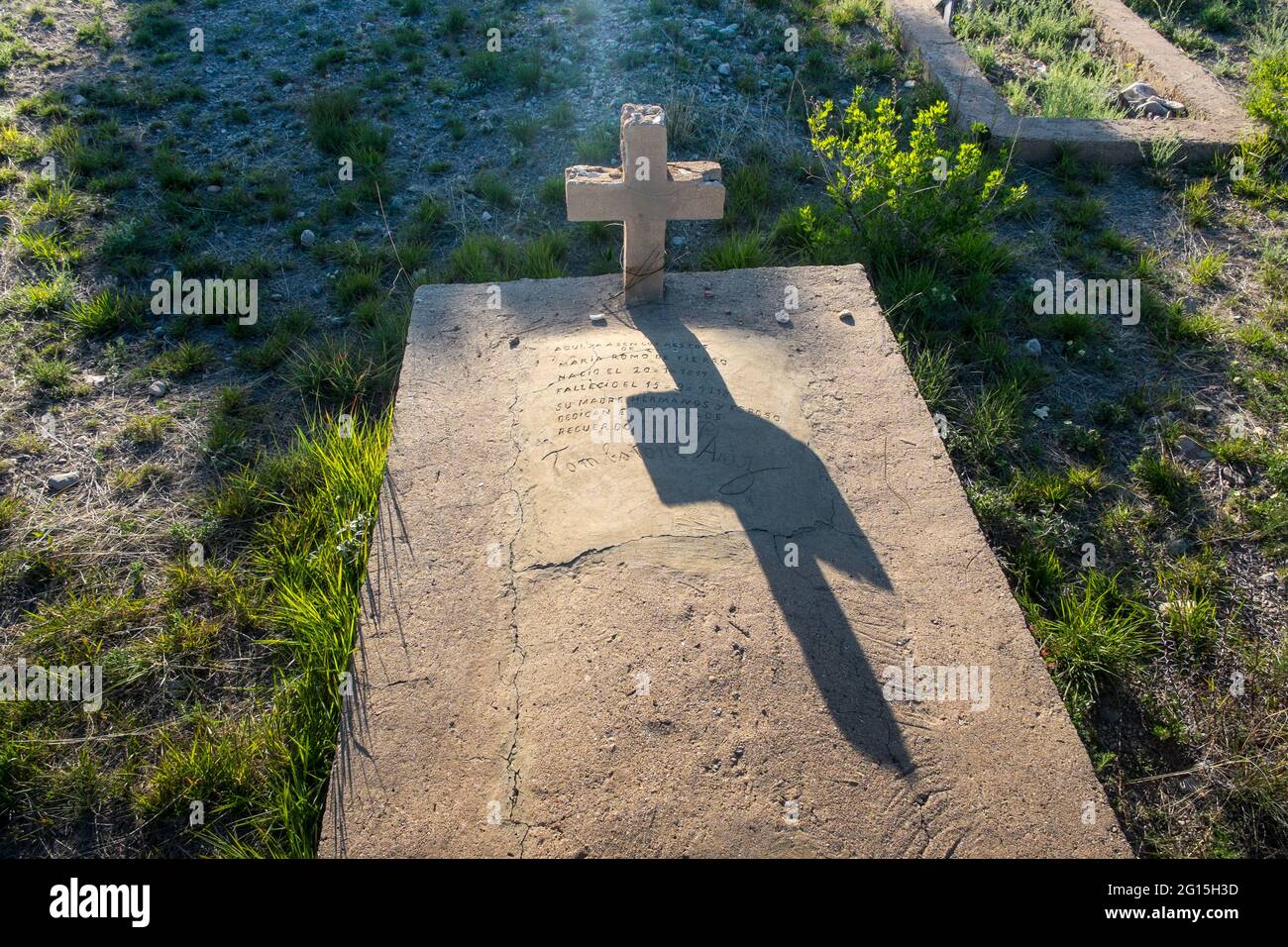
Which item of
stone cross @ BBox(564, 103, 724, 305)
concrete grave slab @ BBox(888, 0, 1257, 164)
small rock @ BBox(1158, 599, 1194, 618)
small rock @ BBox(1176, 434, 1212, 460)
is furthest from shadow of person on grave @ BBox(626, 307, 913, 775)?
concrete grave slab @ BBox(888, 0, 1257, 164)

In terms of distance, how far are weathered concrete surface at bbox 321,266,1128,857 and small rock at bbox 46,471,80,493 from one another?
1646 mm

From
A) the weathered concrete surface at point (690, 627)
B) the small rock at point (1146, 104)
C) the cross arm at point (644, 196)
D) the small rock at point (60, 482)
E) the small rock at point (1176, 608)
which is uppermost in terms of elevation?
the small rock at point (1146, 104)

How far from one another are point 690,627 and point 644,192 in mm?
2011

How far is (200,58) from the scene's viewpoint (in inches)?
265

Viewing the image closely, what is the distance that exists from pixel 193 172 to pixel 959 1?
20.3 ft

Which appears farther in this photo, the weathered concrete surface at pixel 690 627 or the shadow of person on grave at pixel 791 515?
the shadow of person on grave at pixel 791 515

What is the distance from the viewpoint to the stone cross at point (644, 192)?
3.74 m

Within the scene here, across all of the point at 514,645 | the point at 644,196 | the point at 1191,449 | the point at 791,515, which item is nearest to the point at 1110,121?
the point at 1191,449

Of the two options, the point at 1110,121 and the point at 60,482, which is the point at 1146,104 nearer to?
the point at 1110,121

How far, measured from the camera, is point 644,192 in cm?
384

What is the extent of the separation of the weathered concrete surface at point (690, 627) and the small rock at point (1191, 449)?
1.40m

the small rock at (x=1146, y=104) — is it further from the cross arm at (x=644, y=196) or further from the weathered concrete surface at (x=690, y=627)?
the cross arm at (x=644, y=196)

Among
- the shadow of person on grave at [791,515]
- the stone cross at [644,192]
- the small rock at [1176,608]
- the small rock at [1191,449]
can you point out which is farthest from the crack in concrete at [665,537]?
the small rock at [1191,449]

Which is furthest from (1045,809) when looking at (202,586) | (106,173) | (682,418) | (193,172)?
(106,173)
